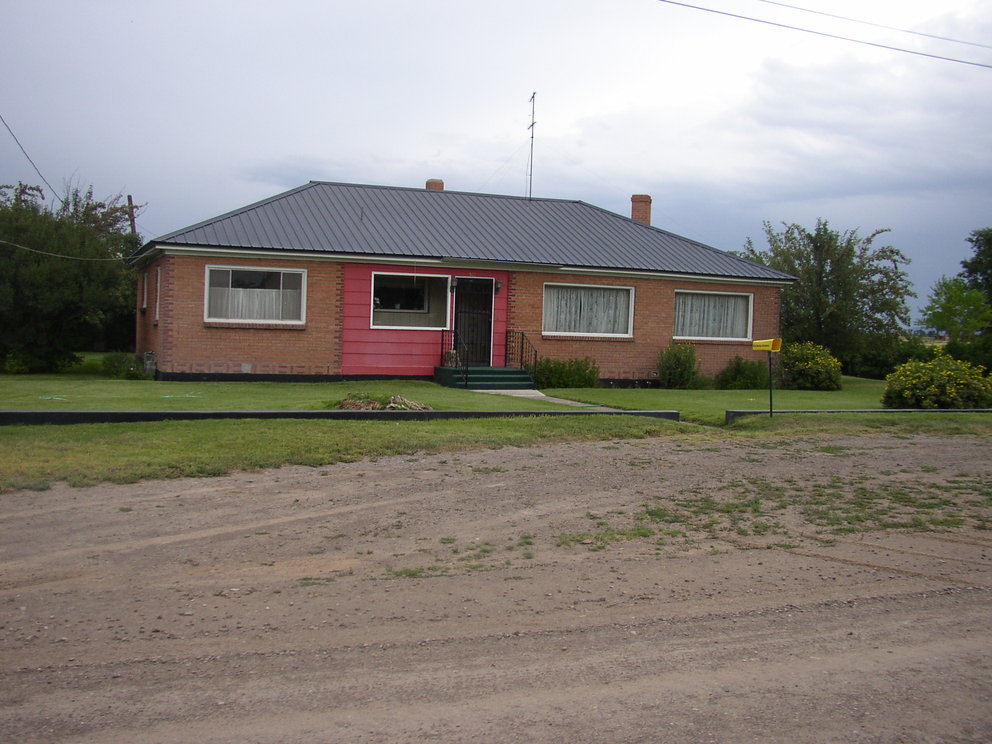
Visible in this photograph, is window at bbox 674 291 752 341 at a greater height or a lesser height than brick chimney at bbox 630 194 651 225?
lesser

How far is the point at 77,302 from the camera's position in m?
24.2

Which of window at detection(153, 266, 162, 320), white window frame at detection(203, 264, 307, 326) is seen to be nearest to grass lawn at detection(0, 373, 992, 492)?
white window frame at detection(203, 264, 307, 326)

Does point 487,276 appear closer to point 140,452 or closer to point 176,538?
point 140,452

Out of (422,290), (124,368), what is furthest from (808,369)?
(124,368)

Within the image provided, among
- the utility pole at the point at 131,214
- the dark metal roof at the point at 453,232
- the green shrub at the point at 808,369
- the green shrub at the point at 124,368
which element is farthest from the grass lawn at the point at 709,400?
the utility pole at the point at 131,214

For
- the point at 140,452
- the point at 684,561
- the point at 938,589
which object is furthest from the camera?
the point at 140,452

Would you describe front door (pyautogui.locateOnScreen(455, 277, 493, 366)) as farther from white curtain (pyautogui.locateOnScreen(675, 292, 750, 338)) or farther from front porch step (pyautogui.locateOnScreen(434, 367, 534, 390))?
white curtain (pyautogui.locateOnScreen(675, 292, 750, 338))

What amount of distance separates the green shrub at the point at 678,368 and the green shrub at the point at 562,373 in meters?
2.02

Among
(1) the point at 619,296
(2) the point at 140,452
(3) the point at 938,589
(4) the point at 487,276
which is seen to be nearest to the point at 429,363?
(4) the point at 487,276

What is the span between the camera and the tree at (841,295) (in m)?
29.1

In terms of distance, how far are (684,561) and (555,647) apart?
2088 mm

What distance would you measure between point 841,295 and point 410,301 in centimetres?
1485

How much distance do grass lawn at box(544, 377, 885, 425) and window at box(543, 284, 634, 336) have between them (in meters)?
2.01

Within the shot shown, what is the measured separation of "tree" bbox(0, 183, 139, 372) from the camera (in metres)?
23.7
